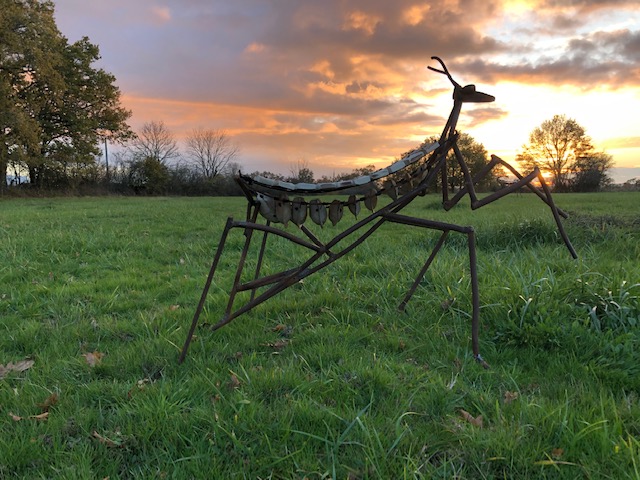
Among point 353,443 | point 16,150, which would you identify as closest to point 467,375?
point 353,443

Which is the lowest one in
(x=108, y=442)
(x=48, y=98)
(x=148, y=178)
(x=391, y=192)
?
(x=108, y=442)

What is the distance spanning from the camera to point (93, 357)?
2957mm

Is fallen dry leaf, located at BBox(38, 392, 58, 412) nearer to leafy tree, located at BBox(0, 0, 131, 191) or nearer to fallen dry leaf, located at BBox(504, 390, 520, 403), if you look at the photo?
fallen dry leaf, located at BBox(504, 390, 520, 403)

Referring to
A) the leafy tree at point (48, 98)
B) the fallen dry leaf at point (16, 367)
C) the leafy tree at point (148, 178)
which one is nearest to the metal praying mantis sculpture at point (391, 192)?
the fallen dry leaf at point (16, 367)

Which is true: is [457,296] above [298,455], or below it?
above

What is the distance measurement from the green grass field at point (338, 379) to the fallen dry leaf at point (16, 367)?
0.01m

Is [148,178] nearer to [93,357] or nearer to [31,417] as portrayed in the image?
[93,357]

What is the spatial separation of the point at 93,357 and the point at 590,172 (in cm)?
4617

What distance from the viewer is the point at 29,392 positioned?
98.1 inches

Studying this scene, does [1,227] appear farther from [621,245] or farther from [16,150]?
[16,150]

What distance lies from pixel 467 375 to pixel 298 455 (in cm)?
128

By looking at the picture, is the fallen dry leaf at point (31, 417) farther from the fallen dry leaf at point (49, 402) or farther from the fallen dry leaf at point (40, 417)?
the fallen dry leaf at point (49, 402)

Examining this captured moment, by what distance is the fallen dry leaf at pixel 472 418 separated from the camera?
2.06 metres

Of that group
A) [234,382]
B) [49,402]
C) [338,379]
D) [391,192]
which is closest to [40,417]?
[49,402]
